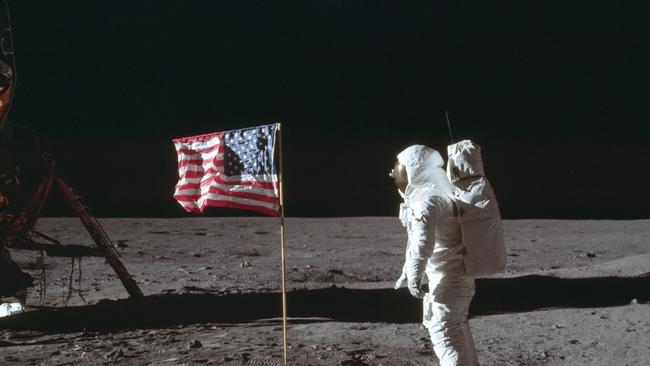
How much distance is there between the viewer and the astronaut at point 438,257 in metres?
2.79

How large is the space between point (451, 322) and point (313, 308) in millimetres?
2731

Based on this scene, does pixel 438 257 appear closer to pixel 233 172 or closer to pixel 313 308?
pixel 233 172

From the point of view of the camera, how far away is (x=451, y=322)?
2.84m

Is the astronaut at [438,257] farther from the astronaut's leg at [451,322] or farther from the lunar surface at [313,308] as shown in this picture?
the lunar surface at [313,308]

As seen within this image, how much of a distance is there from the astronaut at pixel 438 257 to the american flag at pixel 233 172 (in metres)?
1.27

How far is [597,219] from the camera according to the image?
1186 cm

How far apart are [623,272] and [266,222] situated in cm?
694

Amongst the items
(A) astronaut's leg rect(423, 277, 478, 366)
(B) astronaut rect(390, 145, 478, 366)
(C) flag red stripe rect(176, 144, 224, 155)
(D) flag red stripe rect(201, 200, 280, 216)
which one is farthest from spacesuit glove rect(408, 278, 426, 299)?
(C) flag red stripe rect(176, 144, 224, 155)

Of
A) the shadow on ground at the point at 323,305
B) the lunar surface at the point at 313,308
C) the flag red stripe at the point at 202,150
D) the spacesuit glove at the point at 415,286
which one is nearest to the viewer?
the spacesuit glove at the point at 415,286

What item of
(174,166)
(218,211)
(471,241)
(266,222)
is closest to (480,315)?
(471,241)

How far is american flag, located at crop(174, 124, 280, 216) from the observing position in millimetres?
4078

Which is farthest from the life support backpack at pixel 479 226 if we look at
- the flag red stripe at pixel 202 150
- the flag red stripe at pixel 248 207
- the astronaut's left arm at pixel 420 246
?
the flag red stripe at pixel 202 150

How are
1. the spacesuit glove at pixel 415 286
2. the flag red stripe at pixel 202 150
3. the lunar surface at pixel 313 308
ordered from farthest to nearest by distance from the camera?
the flag red stripe at pixel 202 150 → the lunar surface at pixel 313 308 → the spacesuit glove at pixel 415 286

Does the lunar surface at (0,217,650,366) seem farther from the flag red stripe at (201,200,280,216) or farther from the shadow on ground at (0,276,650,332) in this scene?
the flag red stripe at (201,200,280,216)
